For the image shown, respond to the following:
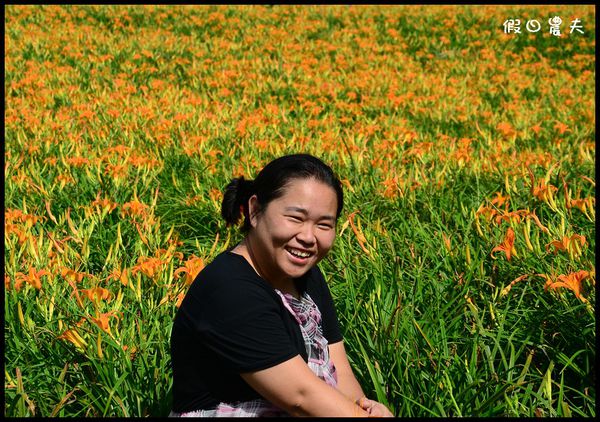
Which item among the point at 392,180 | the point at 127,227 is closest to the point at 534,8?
the point at 392,180

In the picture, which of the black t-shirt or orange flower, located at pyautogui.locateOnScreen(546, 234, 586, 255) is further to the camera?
orange flower, located at pyautogui.locateOnScreen(546, 234, 586, 255)

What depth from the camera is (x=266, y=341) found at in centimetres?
136

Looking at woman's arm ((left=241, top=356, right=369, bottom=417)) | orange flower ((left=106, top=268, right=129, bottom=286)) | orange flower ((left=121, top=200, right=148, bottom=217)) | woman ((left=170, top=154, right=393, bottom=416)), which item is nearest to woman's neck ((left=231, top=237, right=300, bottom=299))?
woman ((left=170, top=154, right=393, bottom=416))

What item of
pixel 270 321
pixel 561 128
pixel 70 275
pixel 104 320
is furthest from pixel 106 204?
pixel 561 128

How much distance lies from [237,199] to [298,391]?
1.98ft

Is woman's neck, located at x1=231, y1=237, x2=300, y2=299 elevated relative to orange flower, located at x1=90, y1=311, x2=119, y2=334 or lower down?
elevated

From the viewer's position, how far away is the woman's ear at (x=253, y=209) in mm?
1587

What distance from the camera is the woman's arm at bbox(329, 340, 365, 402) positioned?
5.26 feet

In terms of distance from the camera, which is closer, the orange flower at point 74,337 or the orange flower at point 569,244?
the orange flower at point 74,337

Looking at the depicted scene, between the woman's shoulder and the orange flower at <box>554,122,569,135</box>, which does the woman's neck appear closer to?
the woman's shoulder

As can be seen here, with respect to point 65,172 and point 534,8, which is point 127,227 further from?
point 534,8

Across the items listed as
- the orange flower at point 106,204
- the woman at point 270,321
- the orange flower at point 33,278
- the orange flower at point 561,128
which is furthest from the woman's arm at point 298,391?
the orange flower at point 561,128

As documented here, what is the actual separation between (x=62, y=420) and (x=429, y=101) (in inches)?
202

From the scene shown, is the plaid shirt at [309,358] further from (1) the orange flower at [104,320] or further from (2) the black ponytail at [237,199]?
(1) the orange flower at [104,320]
